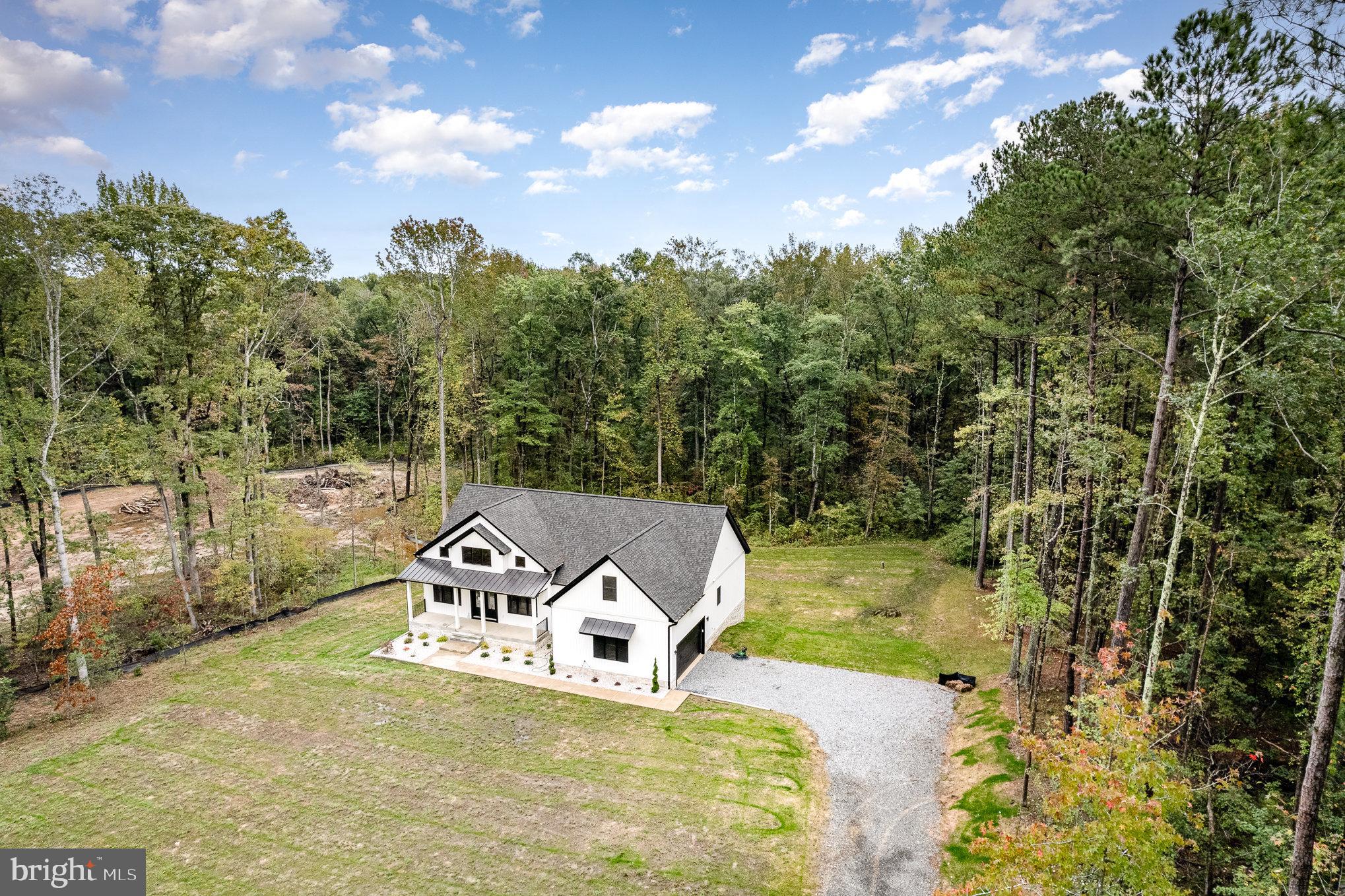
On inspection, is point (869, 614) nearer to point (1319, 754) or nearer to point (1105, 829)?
point (1319, 754)

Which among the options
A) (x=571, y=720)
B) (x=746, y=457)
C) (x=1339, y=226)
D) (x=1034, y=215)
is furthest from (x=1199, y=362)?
(x=746, y=457)

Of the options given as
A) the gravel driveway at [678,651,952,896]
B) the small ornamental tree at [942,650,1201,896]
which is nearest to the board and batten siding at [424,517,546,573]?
the gravel driveway at [678,651,952,896]

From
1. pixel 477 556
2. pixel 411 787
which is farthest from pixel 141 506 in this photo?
pixel 411 787

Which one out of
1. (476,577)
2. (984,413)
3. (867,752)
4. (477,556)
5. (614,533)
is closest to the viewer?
(867,752)

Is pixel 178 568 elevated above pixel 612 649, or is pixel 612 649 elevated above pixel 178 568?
pixel 178 568

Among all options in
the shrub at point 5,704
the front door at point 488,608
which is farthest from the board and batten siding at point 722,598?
the shrub at point 5,704

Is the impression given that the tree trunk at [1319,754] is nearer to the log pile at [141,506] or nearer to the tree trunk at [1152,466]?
the tree trunk at [1152,466]

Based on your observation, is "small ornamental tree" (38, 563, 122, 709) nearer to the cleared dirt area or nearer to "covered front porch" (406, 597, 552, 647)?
the cleared dirt area
